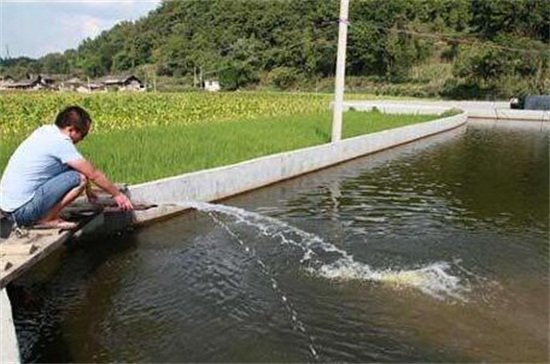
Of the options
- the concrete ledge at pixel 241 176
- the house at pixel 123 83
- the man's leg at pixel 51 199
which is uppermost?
the man's leg at pixel 51 199

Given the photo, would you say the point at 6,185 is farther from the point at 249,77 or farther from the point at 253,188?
the point at 249,77

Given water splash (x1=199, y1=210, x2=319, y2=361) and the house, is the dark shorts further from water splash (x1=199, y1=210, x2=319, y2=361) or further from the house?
the house

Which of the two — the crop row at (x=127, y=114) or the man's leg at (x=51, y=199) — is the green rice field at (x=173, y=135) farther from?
the man's leg at (x=51, y=199)

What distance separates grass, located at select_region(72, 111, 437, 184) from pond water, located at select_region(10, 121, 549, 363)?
49.2 inches

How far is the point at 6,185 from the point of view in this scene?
588 cm

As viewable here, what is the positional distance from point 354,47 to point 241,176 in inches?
2779

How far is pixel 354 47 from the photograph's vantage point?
7906cm

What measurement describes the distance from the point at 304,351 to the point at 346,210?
5679 millimetres

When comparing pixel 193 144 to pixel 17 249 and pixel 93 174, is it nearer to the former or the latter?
pixel 93 174

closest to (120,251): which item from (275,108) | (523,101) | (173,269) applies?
(173,269)

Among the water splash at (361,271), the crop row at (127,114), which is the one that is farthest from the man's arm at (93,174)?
the crop row at (127,114)

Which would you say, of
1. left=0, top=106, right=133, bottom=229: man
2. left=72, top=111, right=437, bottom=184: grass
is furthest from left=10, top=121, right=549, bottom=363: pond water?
left=72, top=111, right=437, bottom=184: grass

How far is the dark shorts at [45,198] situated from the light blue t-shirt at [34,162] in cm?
6

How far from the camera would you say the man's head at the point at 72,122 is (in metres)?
5.80
